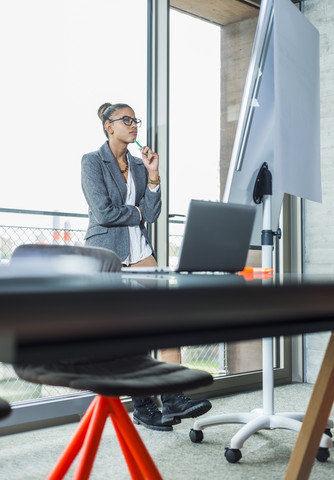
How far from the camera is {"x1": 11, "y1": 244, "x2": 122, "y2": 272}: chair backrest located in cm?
132

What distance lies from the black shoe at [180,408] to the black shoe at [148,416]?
67 mm

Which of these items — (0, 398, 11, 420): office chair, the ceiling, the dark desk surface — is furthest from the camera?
the ceiling

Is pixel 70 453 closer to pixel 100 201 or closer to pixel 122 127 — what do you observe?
pixel 100 201

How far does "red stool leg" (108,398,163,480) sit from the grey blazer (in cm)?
142

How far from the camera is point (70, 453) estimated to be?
3.75 feet

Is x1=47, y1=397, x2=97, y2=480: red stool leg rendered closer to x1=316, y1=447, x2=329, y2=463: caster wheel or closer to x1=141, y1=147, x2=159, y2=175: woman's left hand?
x1=316, y1=447, x2=329, y2=463: caster wheel

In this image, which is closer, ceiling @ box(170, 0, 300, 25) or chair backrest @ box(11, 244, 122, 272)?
chair backrest @ box(11, 244, 122, 272)

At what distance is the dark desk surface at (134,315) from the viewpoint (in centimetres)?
23

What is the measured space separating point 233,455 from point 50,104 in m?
1.65

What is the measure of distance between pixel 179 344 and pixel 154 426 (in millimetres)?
2358

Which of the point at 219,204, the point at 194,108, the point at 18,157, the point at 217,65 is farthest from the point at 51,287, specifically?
the point at 217,65

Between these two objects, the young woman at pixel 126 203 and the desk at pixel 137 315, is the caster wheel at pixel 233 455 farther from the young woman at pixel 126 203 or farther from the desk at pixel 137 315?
the desk at pixel 137 315

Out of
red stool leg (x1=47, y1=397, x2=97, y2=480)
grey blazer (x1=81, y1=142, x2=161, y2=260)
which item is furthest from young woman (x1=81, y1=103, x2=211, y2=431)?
red stool leg (x1=47, y1=397, x2=97, y2=480)

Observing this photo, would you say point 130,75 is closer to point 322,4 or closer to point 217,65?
point 217,65
